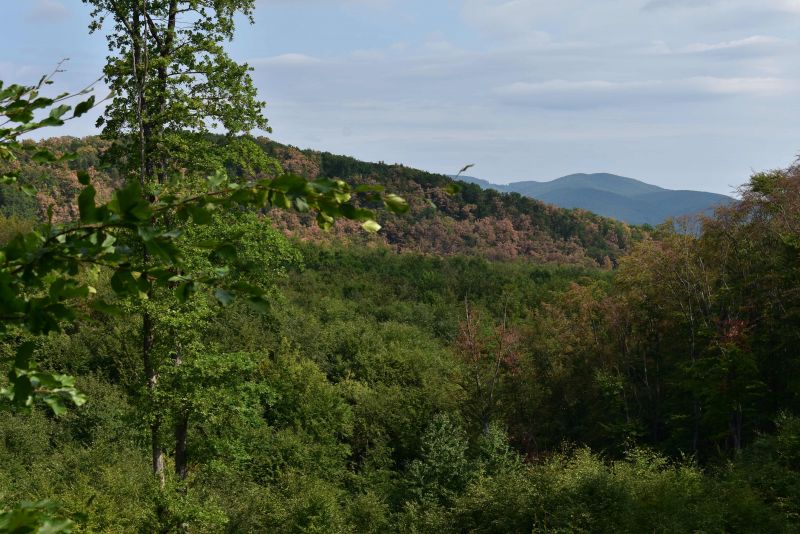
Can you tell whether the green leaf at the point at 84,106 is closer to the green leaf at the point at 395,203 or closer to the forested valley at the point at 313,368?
the forested valley at the point at 313,368

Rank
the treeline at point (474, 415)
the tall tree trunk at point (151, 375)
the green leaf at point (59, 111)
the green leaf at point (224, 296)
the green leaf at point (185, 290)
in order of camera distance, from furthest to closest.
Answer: the treeline at point (474, 415) → the tall tree trunk at point (151, 375) → the green leaf at point (59, 111) → the green leaf at point (185, 290) → the green leaf at point (224, 296)

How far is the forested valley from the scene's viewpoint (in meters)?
1.96

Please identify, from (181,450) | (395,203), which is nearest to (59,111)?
(395,203)

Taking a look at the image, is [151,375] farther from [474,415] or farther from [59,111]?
[474,415]

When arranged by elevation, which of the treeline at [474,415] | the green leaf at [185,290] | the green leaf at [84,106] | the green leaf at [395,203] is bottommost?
the treeline at [474,415]

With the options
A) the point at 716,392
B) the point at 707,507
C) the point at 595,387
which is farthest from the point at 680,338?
the point at 707,507

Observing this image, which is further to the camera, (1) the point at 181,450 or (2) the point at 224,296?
(1) the point at 181,450

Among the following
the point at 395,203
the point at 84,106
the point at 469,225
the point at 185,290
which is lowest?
the point at 185,290

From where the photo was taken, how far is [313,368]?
2688 centimetres

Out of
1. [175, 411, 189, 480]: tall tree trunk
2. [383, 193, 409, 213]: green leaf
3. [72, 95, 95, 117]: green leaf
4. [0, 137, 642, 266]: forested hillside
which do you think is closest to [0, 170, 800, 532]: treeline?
[175, 411, 189, 480]: tall tree trunk

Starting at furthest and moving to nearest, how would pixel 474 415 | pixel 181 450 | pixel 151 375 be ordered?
pixel 474 415, pixel 181 450, pixel 151 375

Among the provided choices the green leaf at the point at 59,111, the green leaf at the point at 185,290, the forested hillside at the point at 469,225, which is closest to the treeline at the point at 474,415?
the green leaf at the point at 59,111

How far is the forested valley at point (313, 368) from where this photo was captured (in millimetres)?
1958

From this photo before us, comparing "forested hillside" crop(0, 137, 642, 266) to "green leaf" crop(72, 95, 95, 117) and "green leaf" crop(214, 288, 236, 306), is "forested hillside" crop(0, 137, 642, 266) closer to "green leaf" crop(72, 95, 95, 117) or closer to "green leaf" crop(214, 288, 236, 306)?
"green leaf" crop(72, 95, 95, 117)
